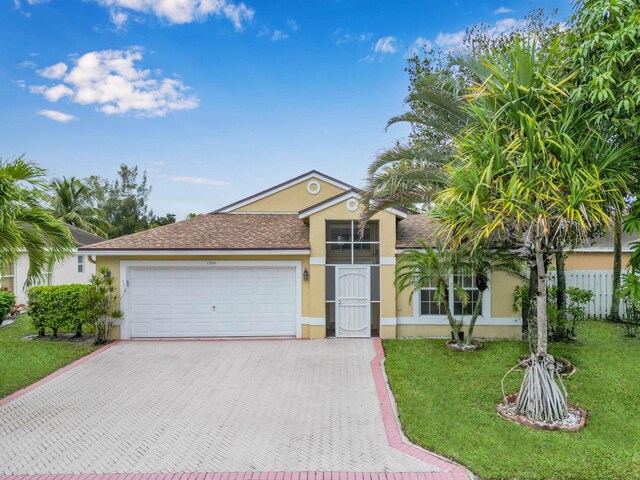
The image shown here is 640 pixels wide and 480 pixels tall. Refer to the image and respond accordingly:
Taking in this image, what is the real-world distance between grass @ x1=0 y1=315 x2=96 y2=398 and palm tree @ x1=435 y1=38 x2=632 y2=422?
10706 mm

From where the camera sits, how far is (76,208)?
38.2 m

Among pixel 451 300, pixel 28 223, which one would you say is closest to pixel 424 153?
pixel 451 300

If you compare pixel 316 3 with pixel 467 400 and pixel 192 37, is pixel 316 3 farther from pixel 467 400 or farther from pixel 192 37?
pixel 467 400

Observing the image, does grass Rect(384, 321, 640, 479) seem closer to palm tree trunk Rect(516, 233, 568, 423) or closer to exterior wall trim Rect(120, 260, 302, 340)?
palm tree trunk Rect(516, 233, 568, 423)

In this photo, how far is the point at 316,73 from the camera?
63.5ft

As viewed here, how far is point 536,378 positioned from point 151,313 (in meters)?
11.9

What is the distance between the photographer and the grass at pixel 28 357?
9.80 m

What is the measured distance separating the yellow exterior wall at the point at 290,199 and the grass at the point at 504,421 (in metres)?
8.17

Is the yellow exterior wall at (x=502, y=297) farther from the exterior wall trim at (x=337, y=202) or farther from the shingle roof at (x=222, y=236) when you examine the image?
the shingle roof at (x=222, y=236)

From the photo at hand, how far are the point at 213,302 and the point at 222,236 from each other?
2.41 m

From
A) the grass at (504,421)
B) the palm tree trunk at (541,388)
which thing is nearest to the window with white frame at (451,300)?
the grass at (504,421)

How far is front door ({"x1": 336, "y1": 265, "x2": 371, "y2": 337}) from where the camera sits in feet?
44.5

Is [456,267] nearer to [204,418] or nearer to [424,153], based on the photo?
[424,153]

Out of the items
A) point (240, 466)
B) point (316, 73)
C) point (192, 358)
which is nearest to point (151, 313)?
point (192, 358)
